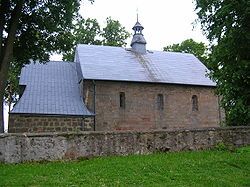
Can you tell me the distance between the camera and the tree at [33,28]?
14367mm

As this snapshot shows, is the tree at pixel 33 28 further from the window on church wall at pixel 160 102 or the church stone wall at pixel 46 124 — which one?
the window on church wall at pixel 160 102

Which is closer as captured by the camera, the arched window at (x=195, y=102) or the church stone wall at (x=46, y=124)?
the church stone wall at (x=46, y=124)

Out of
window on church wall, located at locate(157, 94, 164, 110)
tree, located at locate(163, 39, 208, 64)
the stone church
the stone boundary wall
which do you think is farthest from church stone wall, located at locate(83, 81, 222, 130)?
tree, located at locate(163, 39, 208, 64)

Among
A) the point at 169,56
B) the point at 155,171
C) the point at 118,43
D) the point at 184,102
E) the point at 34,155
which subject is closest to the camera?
the point at 155,171

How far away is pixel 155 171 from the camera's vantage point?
1116 cm

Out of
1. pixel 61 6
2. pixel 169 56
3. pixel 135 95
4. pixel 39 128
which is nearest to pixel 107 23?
pixel 169 56

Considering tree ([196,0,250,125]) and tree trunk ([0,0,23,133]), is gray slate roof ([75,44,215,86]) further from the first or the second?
tree trunk ([0,0,23,133])

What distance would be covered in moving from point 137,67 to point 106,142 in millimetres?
14347

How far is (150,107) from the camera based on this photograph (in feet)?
86.7

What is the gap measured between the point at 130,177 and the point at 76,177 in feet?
4.85

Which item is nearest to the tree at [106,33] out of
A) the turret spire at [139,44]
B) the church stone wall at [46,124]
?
the turret spire at [139,44]

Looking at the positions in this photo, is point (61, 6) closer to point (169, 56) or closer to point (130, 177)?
point (130, 177)

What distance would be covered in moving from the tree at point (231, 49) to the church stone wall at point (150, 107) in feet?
32.5

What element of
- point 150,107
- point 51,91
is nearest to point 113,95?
point 150,107
